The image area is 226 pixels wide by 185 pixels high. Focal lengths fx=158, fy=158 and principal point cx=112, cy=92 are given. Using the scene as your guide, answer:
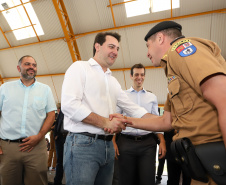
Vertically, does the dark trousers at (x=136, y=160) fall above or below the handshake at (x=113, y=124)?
below

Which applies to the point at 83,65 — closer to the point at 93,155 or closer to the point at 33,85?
the point at 93,155

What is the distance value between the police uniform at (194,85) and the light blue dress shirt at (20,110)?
2374 mm

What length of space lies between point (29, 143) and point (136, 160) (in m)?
1.78

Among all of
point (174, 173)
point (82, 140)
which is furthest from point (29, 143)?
point (174, 173)

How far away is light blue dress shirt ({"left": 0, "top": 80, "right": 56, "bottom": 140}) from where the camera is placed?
8.38 feet

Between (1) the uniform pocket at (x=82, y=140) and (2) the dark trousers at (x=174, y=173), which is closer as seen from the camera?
(1) the uniform pocket at (x=82, y=140)

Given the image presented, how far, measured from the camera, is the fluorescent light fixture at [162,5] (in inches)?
336

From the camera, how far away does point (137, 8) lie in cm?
907

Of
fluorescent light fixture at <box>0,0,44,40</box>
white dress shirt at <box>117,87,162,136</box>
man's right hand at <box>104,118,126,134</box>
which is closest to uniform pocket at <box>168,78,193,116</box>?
man's right hand at <box>104,118,126,134</box>

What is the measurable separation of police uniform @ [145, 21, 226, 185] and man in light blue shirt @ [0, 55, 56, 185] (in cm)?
235

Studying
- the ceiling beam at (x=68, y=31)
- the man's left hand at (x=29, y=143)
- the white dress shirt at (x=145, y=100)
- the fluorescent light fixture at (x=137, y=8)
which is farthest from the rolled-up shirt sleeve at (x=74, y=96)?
the ceiling beam at (x=68, y=31)

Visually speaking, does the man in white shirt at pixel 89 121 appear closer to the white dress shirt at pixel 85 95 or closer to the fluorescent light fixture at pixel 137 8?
the white dress shirt at pixel 85 95

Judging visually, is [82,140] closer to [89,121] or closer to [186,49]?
[89,121]

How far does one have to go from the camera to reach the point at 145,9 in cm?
896
